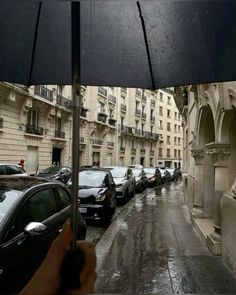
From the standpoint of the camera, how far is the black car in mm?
3885

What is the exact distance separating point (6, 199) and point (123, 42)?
106 inches

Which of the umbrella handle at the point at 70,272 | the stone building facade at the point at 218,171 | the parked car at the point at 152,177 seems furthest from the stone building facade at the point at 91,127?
the parked car at the point at 152,177

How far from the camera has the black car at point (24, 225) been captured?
3.88 m

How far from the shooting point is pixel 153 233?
9.73 meters

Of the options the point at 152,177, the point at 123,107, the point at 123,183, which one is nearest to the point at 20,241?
the point at 123,183

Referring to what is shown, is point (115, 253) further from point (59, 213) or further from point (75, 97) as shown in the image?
point (75, 97)

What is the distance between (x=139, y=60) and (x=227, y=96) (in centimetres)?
445

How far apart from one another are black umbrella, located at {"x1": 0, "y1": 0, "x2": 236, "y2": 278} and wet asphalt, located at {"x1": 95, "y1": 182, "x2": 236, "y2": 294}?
361cm

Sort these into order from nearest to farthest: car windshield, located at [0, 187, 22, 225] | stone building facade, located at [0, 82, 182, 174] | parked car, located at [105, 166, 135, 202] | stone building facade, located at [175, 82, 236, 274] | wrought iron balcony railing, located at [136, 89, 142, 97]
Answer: car windshield, located at [0, 187, 22, 225] < stone building facade, located at [175, 82, 236, 274] < parked car, located at [105, 166, 135, 202] < stone building facade, located at [0, 82, 182, 174] < wrought iron balcony railing, located at [136, 89, 142, 97]

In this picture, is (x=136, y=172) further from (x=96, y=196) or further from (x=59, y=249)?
(x=59, y=249)

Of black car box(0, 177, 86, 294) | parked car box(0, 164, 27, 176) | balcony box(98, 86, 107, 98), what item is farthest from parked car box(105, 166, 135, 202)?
balcony box(98, 86, 107, 98)

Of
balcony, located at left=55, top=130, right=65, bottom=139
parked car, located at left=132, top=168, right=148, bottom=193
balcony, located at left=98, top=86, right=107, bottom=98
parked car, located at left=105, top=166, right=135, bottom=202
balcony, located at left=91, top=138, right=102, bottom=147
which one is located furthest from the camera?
balcony, located at left=98, top=86, right=107, bottom=98

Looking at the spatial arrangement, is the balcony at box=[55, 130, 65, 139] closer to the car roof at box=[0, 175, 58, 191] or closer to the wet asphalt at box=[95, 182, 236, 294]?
the wet asphalt at box=[95, 182, 236, 294]

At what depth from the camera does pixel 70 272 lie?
162 centimetres
